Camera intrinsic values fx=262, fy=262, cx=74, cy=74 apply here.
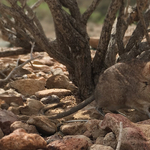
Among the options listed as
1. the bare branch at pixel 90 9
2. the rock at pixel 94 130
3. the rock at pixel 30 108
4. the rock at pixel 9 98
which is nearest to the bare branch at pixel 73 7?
the bare branch at pixel 90 9

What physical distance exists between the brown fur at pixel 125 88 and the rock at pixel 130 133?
1132mm

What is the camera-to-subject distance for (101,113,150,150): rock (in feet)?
8.57

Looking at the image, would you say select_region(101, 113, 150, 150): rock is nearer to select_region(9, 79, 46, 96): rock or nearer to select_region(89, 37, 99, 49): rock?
select_region(9, 79, 46, 96): rock

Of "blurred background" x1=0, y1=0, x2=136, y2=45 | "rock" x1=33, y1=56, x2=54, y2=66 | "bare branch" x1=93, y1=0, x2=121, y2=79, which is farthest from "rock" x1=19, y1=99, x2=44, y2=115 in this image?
"blurred background" x1=0, y1=0, x2=136, y2=45

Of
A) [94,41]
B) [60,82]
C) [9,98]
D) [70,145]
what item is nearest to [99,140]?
[70,145]

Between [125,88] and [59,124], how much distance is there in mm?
1195

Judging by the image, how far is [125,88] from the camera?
419 centimetres

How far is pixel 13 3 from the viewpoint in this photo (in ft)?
13.5

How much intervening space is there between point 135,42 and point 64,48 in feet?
4.80

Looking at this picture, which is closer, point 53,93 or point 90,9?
point 90,9

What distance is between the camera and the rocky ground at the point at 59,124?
277 cm

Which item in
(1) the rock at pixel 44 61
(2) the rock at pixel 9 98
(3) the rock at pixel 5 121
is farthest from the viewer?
(1) the rock at pixel 44 61

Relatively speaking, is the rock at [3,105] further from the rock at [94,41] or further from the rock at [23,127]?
the rock at [94,41]

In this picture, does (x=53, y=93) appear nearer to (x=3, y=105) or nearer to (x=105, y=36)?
(x=3, y=105)
